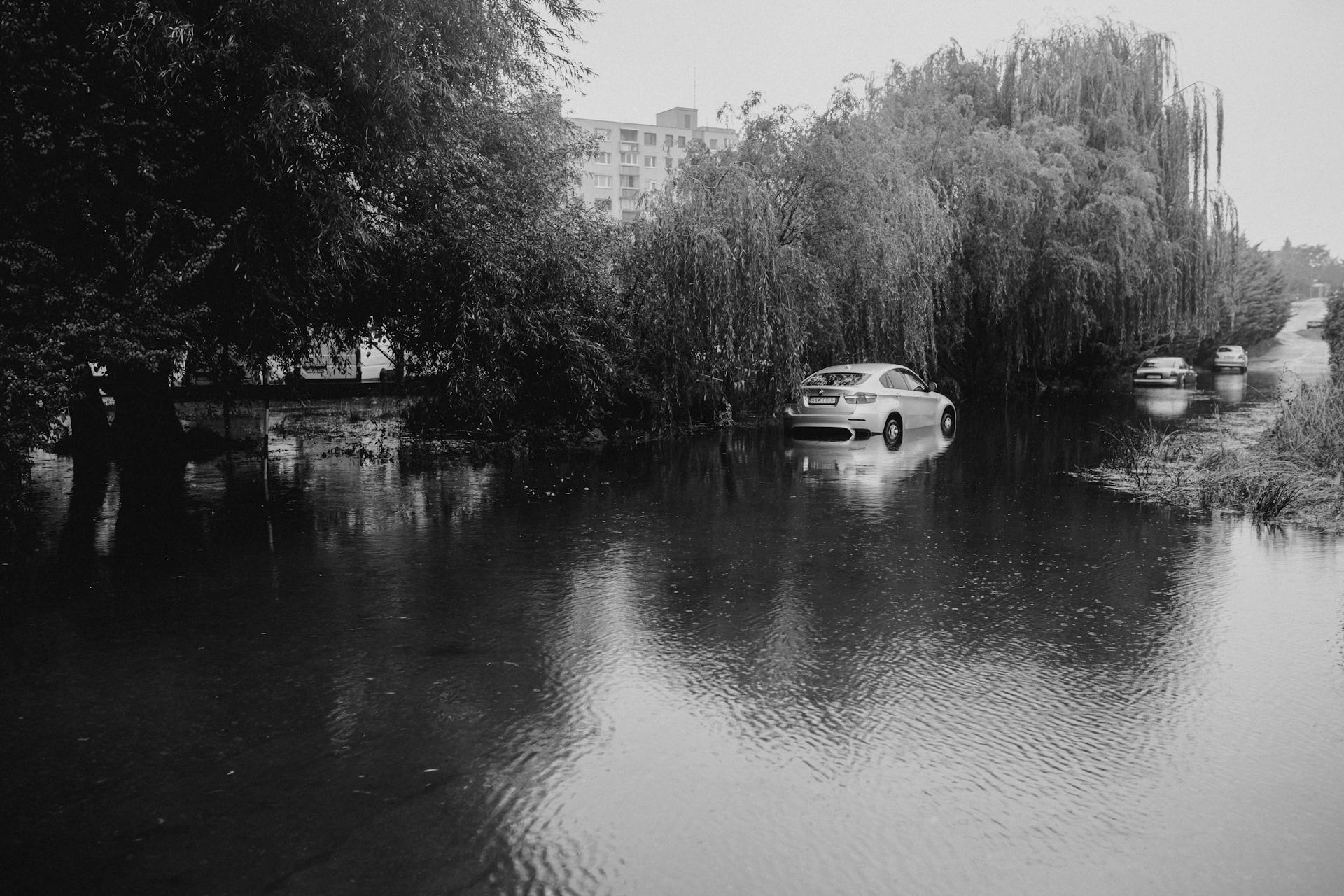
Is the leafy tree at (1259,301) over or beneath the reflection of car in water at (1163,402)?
over

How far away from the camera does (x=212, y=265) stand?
13430mm

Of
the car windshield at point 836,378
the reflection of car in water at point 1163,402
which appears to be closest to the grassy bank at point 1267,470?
the car windshield at point 836,378

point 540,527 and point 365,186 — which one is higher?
point 365,186

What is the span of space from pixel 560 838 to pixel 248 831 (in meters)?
1.17

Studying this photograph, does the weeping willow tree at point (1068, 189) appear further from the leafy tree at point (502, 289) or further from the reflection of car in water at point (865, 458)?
the leafy tree at point (502, 289)

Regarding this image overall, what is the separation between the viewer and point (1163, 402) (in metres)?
33.2

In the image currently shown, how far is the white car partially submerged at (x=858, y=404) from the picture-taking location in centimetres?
2072

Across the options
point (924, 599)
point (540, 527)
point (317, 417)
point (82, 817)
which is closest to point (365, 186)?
point (540, 527)

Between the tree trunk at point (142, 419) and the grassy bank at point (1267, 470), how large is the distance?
47.8 ft

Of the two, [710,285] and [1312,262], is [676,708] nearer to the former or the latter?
[710,285]

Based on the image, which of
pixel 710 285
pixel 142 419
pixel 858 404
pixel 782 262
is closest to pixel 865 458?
pixel 858 404

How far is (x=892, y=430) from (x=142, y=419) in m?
13.6

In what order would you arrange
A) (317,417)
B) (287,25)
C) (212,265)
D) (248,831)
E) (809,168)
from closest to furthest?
1. (248,831)
2. (287,25)
3. (212,265)
4. (809,168)
5. (317,417)

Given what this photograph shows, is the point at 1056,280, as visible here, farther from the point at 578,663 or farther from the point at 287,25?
the point at 578,663
